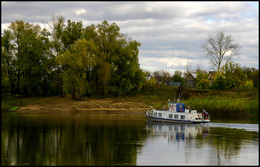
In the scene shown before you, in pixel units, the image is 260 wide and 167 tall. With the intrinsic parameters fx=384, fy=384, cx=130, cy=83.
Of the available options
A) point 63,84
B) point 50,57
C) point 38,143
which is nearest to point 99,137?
point 38,143

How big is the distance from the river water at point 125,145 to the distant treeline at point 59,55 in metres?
46.1

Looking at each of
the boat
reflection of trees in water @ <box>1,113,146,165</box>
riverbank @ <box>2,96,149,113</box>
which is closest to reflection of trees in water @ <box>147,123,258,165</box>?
the boat

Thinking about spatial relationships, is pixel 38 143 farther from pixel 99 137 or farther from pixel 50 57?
pixel 50 57

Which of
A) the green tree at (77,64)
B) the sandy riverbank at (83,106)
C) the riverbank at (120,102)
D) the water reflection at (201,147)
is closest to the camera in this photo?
the water reflection at (201,147)

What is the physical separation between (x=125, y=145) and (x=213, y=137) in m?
13.6

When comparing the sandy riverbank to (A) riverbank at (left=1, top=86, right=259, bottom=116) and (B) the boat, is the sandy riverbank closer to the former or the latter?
(A) riverbank at (left=1, top=86, right=259, bottom=116)

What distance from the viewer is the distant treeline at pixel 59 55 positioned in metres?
106

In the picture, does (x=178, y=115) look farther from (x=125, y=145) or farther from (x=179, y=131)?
(x=125, y=145)

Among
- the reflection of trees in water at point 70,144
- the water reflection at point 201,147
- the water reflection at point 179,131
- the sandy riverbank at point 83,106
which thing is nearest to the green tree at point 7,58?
the sandy riverbank at point 83,106

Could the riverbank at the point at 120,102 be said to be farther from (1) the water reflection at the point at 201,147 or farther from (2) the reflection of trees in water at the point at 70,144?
(2) the reflection of trees in water at the point at 70,144

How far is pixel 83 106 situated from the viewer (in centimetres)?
9525

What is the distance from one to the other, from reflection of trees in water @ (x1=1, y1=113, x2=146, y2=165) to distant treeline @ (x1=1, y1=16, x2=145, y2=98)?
46.7 meters

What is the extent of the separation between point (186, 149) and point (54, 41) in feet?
247

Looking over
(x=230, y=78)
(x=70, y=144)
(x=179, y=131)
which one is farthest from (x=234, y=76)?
(x=70, y=144)
